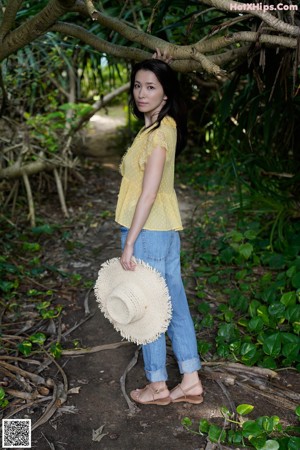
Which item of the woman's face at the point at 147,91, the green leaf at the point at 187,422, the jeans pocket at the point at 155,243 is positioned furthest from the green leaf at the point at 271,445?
the woman's face at the point at 147,91

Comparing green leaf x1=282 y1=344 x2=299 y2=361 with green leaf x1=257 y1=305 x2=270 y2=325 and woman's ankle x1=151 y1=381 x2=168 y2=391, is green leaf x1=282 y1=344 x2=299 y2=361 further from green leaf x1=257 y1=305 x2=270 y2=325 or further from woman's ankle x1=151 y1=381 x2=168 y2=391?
woman's ankle x1=151 y1=381 x2=168 y2=391

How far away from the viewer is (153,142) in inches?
77.3

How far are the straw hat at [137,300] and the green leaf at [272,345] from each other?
0.58m

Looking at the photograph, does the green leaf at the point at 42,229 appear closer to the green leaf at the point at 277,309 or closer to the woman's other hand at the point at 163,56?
the green leaf at the point at 277,309

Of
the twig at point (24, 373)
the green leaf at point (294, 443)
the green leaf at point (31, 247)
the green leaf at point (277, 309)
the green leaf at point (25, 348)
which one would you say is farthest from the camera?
the green leaf at point (31, 247)

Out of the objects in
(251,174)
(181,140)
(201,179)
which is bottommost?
(201,179)

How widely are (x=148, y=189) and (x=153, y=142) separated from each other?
17cm

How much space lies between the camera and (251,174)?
3494 millimetres

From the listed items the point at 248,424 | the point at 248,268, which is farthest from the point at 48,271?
the point at 248,424

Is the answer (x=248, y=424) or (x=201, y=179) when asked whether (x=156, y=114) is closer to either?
(x=248, y=424)

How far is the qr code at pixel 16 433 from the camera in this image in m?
2.00

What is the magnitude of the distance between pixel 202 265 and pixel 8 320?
1279mm

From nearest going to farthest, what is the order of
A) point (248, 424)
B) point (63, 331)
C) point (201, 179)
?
point (248, 424) → point (63, 331) → point (201, 179)

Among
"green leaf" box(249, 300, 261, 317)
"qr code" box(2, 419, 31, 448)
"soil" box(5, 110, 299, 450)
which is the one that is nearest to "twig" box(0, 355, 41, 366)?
"soil" box(5, 110, 299, 450)
